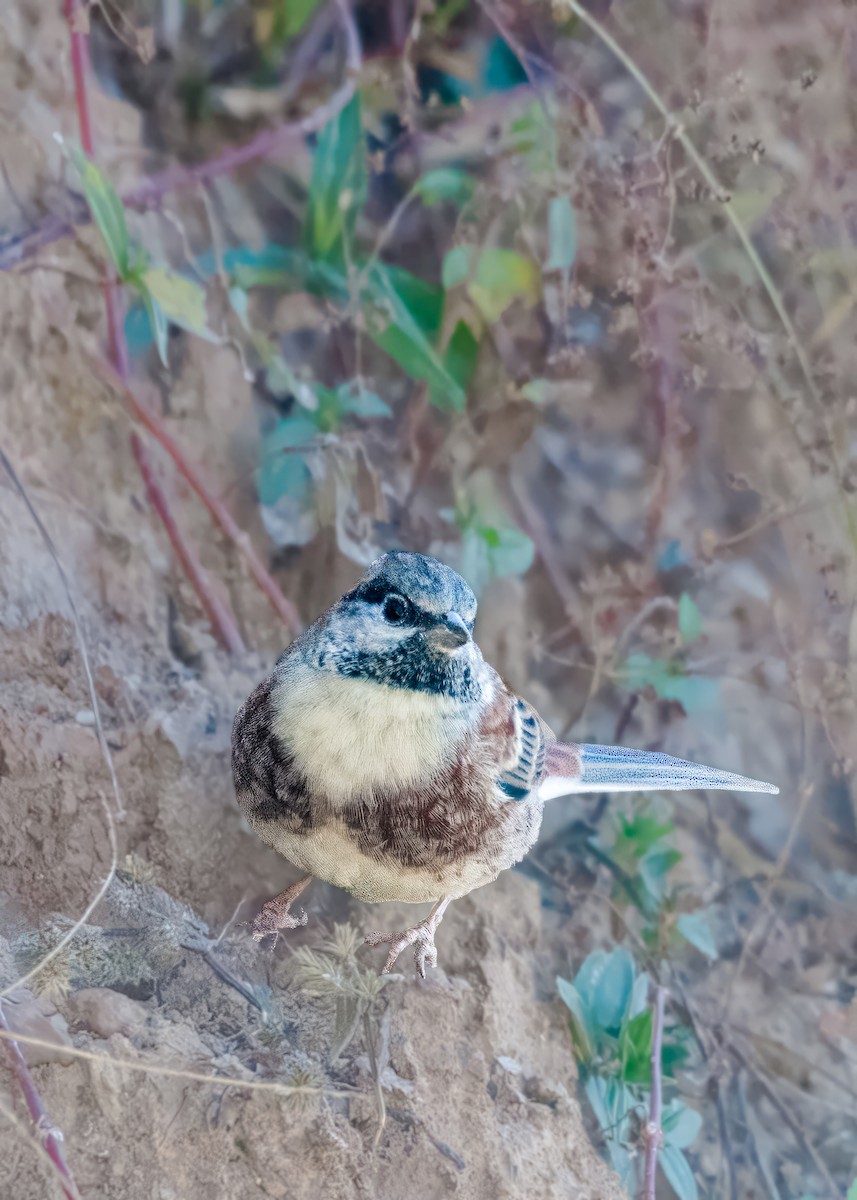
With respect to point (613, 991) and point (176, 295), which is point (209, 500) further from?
point (613, 991)

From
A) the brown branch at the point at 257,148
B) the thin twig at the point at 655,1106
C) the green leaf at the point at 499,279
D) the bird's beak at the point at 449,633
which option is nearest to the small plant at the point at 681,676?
the thin twig at the point at 655,1106

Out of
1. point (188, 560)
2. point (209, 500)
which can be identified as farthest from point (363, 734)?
point (209, 500)

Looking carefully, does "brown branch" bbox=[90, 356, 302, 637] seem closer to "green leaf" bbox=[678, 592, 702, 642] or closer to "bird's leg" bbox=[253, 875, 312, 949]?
"bird's leg" bbox=[253, 875, 312, 949]

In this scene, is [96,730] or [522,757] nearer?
[522,757]

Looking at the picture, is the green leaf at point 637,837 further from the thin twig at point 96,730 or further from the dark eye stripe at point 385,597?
the thin twig at point 96,730

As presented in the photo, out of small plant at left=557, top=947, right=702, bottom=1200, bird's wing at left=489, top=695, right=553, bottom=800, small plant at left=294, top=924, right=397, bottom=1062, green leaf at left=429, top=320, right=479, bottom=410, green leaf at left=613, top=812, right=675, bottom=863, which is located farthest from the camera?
green leaf at left=429, top=320, right=479, bottom=410

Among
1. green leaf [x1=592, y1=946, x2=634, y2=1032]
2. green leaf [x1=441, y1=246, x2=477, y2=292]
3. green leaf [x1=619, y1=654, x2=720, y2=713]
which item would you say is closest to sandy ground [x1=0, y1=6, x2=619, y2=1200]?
green leaf [x1=592, y1=946, x2=634, y2=1032]
